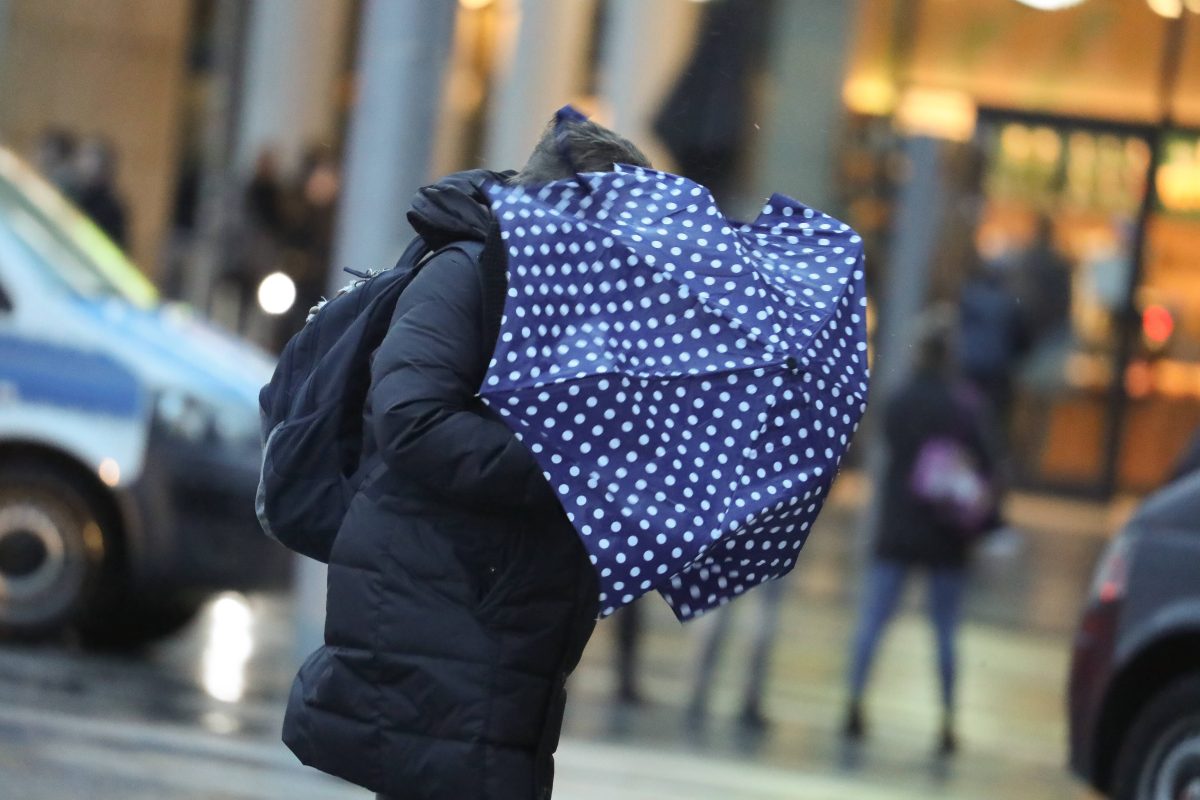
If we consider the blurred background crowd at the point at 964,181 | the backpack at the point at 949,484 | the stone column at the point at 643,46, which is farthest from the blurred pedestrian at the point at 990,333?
the backpack at the point at 949,484

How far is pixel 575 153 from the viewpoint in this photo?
375 centimetres

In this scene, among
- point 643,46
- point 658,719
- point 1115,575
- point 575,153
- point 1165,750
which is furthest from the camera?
point 643,46

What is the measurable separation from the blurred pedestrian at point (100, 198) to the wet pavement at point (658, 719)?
6.27 metres

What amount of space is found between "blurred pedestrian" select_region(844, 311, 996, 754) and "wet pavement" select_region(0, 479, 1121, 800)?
306 mm

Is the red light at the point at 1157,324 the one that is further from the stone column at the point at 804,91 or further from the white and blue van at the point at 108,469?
the white and blue van at the point at 108,469

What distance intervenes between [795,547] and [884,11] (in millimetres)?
14962

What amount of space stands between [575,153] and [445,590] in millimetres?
794

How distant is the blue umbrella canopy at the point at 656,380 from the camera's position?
357cm

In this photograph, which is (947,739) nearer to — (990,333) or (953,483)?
(953,483)

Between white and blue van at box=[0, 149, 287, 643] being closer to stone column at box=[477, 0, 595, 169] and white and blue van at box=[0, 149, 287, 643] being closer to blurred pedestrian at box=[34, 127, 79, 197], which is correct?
stone column at box=[477, 0, 595, 169]

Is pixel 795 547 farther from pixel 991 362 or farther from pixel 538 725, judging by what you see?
pixel 991 362

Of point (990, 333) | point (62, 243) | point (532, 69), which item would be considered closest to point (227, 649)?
point (62, 243)

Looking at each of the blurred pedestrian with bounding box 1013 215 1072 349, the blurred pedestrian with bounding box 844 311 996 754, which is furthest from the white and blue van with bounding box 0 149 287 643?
the blurred pedestrian with bounding box 1013 215 1072 349

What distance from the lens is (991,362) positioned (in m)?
16.5
